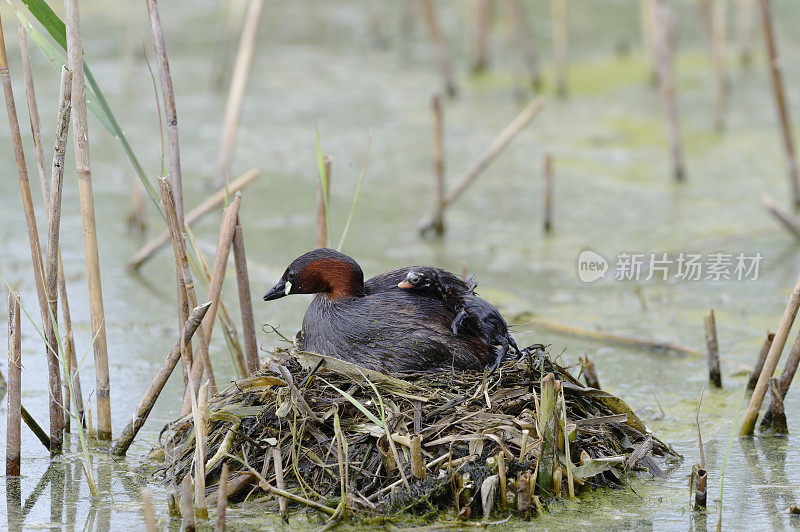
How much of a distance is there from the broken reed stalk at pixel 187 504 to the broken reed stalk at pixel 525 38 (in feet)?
23.6

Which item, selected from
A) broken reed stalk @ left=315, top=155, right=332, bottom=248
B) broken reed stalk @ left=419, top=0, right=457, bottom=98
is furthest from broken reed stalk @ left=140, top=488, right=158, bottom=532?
broken reed stalk @ left=419, top=0, right=457, bottom=98

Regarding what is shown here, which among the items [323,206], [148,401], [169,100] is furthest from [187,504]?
[323,206]

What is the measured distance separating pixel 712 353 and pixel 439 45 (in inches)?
210

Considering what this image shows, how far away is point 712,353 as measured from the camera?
4.18 meters

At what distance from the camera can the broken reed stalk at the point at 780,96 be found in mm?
6176

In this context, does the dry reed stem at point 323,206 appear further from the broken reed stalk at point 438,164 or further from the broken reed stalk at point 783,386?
the broken reed stalk at point 438,164

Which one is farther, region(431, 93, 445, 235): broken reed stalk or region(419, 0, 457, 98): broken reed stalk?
region(419, 0, 457, 98): broken reed stalk

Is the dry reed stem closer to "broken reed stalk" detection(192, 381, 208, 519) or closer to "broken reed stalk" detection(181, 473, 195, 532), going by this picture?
"broken reed stalk" detection(192, 381, 208, 519)

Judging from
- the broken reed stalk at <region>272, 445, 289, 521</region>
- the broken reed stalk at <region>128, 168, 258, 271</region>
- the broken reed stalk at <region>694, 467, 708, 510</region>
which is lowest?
the broken reed stalk at <region>694, 467, 708, 510</region>

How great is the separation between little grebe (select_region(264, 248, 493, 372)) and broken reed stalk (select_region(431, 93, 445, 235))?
2.61 meters

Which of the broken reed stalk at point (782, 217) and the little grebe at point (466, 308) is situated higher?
the broken reed stalk at point (782, 217)

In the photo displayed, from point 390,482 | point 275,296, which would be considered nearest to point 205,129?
point 275,296

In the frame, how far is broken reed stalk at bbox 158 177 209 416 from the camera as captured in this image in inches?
125

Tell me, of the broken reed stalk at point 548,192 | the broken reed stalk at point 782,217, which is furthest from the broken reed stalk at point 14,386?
the broken reed stalk at point 782,217
